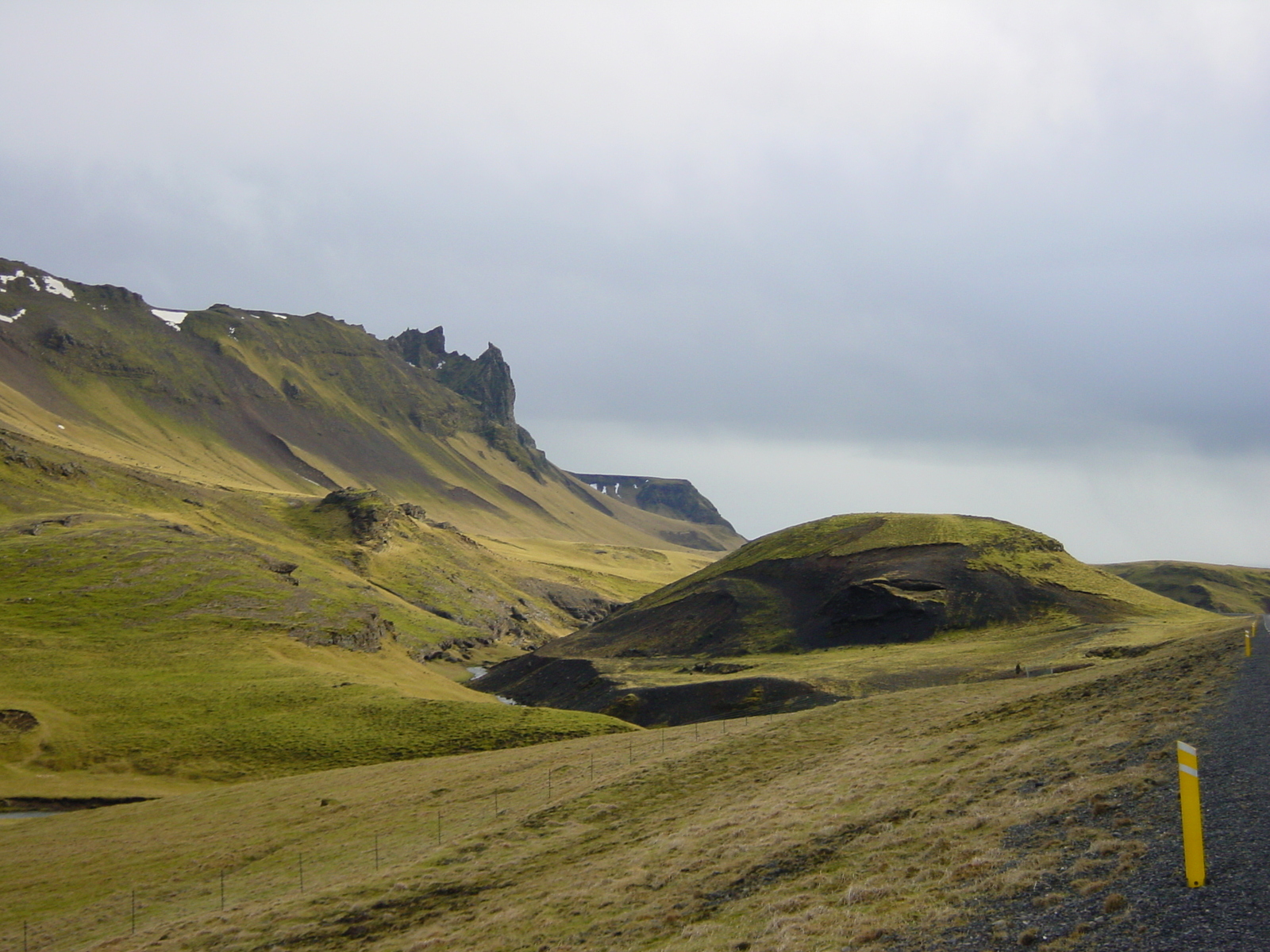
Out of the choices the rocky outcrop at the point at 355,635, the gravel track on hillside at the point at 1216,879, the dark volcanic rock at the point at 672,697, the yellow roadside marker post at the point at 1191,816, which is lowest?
the dark volcanic rock at the point at 672,697

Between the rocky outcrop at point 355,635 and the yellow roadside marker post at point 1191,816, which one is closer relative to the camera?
the yellow roadside marker post at point 1191,816

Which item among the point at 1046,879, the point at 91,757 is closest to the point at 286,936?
the point at 1046,879

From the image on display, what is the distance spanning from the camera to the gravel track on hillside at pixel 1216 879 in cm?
1078

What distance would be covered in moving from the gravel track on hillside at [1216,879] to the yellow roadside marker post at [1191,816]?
0.22 metres

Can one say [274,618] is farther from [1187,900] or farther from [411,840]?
[1187,900]

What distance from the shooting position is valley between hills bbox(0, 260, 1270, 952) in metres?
19.4

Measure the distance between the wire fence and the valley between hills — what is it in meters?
0.24

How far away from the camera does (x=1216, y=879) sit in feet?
40.1

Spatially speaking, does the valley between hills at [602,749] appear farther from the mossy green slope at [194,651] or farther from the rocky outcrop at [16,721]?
the mossy green slope at [194,651]

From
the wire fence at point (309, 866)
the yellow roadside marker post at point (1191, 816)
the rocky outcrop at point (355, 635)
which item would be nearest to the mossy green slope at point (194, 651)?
the rocky outcrop at point (355, 635)

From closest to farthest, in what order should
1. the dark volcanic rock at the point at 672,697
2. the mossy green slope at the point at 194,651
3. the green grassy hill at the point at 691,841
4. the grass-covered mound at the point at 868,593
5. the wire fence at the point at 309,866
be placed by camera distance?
the green grassy hill at the point at 691,841 < the wire fence at the point at 309,866 < the mossy green slope at the point at 194,651 < the dark volcanic rock at the point at 672,697 < the grass-covered mound at the point at 868,593

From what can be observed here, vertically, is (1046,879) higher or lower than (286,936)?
higher

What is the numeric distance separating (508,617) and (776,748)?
500ft

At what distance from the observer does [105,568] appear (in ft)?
358
